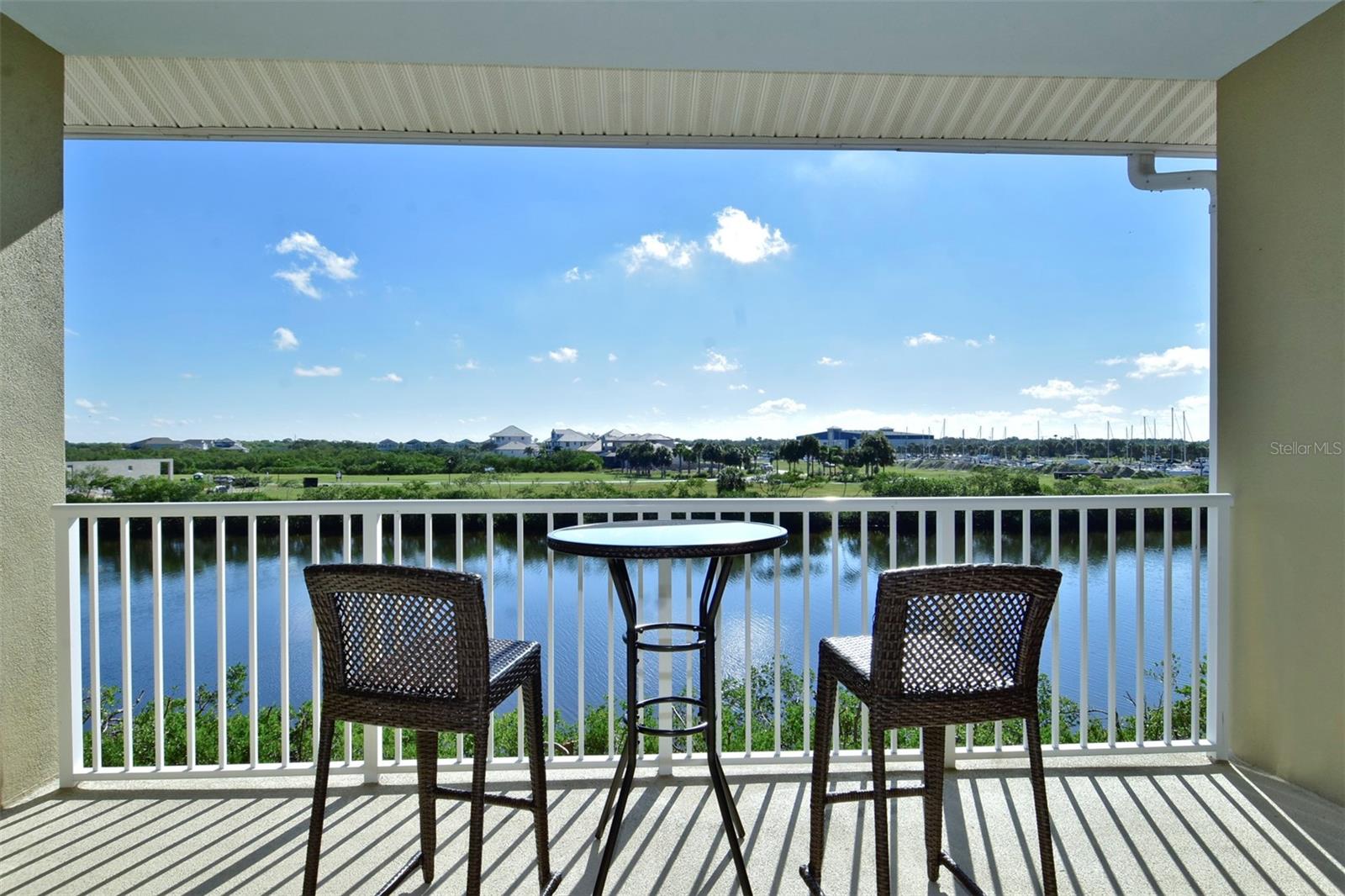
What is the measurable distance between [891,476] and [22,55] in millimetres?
7145

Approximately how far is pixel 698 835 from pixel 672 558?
1.15 metres

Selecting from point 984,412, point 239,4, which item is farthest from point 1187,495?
point 984,412

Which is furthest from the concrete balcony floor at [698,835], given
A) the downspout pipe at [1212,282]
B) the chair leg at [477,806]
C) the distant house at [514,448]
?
the distant house at [514,448]

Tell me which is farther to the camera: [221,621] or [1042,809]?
[221,621]

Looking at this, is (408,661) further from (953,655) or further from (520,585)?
(953,655)

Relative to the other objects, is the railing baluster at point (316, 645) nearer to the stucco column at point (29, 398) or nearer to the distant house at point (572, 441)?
the stucco column at point (29, 398)

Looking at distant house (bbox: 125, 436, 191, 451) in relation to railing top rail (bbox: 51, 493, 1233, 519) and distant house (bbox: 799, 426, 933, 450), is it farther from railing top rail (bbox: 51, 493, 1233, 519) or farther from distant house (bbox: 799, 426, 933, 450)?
distant house (bbox: 799, 426, 933, 450)

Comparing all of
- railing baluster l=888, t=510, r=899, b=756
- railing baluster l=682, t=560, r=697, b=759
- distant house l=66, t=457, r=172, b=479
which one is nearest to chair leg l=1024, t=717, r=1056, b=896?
railing baluster l=888, t=510, r=899, b=756

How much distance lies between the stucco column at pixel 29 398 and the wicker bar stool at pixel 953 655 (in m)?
3.17

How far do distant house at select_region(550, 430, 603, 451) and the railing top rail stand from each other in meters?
5.82

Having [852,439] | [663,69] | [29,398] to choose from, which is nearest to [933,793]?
[663,69]

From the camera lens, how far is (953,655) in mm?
1740

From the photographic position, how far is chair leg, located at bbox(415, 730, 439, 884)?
2.04 metres

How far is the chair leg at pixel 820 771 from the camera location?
6.39 feet
